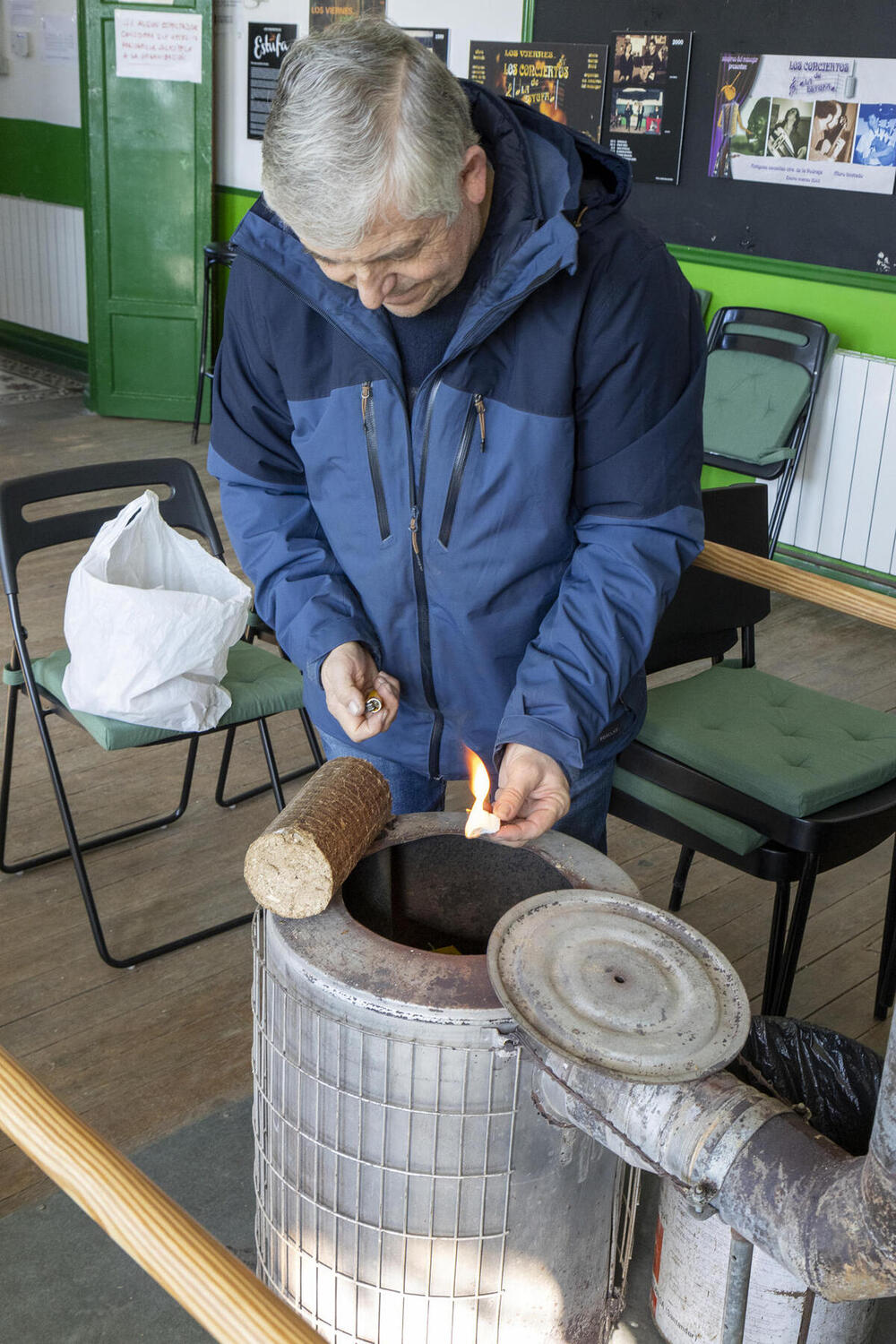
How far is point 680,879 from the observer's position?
273 cm

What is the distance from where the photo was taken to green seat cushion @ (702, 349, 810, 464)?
4.45m

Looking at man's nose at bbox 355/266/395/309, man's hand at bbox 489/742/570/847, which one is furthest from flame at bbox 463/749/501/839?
man's nose at bbox 355/266/395/309

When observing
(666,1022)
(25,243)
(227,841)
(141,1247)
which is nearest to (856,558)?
(227,841)

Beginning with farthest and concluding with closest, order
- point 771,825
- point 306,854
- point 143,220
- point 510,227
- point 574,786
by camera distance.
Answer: point 143,220, point 771,825, point 574,786, point 510,227, point 306,854

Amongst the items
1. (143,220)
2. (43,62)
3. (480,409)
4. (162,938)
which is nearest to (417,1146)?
(480,409)

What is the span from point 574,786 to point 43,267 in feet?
22.2

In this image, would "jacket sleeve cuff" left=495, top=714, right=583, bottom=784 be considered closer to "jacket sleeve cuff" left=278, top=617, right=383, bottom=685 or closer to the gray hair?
"jacket sleeve cuff" left=278, top=617, right=383, bottom=685

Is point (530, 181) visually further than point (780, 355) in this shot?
No

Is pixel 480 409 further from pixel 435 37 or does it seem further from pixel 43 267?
pixel 43 267

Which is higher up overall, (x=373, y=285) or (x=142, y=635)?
(x=373, y=285)

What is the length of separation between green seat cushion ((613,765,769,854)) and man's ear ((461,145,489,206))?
1123 mm

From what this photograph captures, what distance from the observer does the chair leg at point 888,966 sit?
2.37 metres

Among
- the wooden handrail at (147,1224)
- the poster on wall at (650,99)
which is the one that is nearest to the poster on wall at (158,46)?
the poster on wall at (650,99)

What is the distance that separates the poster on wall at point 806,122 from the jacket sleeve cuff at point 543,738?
11.3 feet
